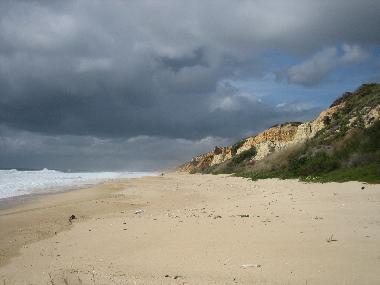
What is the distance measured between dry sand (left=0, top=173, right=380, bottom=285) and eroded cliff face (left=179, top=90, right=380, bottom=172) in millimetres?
14854

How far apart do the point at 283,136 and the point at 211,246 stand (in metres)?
45.6

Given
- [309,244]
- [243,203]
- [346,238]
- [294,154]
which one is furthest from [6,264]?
[294,154]

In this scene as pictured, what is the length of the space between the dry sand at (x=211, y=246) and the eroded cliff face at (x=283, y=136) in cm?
1485

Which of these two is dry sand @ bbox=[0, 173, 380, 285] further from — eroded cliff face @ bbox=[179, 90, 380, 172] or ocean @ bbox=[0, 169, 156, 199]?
ocean @ bbox=[0, 169, 156, 199]

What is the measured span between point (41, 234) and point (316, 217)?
6.72 metres

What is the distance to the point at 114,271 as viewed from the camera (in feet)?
20.4

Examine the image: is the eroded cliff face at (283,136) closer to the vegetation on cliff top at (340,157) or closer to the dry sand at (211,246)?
the vegetation on cliff top at (340,157)

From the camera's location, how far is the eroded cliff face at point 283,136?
26141 millimetres

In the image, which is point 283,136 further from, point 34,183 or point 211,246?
point 211,246

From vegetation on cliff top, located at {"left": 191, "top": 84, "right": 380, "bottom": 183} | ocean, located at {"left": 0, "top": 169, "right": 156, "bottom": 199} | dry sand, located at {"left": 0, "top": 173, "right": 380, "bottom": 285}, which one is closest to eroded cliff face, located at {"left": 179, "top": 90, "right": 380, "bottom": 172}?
vegetation on cliff top, located at {"left": 191, "top": 84, "right": 380, "bottom": 183}

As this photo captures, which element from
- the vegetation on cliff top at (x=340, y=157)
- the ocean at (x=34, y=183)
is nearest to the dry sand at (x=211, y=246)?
the vegetation on cliff top at (x=340, y=157)

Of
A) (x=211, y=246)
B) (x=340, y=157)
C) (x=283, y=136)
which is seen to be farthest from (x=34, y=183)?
(x=211, y=246)

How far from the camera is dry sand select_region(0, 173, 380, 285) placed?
5.53 metres

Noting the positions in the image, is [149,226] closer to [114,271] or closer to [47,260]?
[47,260]
